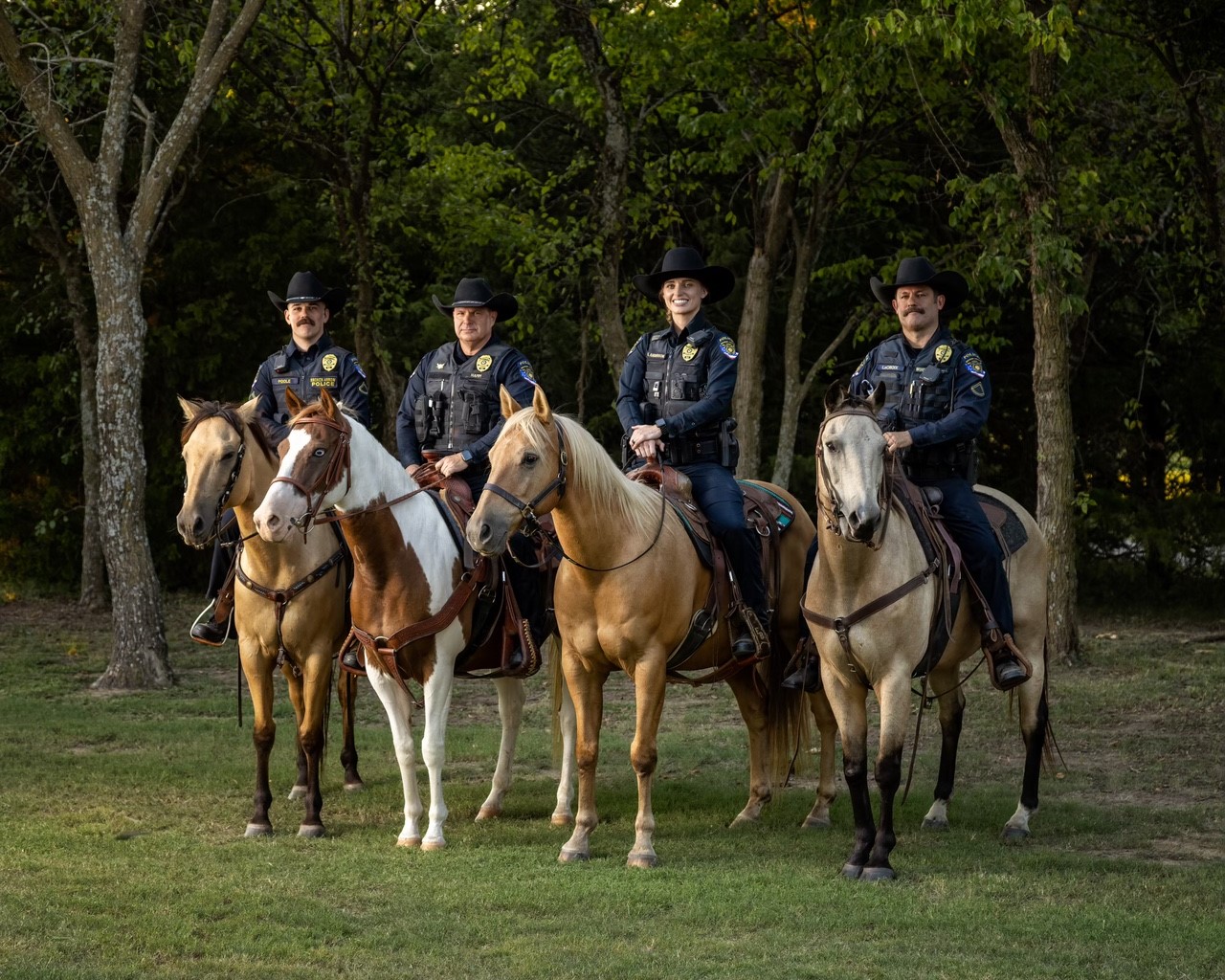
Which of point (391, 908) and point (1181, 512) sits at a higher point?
point (1181, 512)

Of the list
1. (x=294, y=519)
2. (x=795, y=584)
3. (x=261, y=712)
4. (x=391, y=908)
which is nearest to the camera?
(x=391, y=908)

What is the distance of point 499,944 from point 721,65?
13401 millimetres

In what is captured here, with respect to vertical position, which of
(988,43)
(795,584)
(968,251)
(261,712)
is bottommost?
(261,712)

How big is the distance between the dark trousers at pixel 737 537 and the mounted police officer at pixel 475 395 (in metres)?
1.14

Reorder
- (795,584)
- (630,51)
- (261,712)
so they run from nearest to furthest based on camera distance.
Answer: (261,712)
(795,584)
(630,51)

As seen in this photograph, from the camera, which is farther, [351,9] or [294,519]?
[351,9]

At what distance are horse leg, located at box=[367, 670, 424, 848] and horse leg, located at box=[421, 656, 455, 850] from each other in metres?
0.08

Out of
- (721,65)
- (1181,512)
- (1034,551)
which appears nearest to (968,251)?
(721,65)

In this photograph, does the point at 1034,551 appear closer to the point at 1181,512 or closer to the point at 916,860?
the point at 916,860

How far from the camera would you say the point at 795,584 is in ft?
28.4

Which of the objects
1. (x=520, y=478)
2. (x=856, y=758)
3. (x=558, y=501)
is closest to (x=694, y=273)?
(x=558, y=501)

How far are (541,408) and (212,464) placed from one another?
1.76 metres

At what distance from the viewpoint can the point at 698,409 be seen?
801cm

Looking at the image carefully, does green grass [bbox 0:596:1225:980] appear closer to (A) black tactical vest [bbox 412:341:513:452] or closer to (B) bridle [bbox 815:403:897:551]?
(B) bridle [bbox 815:403:897:551]
